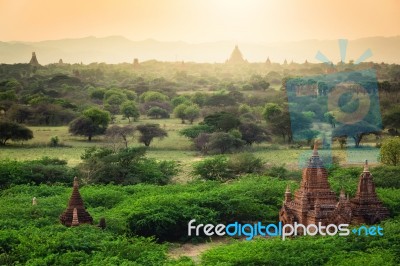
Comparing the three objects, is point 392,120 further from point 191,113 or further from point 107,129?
point 107,129

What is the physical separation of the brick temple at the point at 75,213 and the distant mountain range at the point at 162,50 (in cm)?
4649

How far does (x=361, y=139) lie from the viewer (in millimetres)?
48500

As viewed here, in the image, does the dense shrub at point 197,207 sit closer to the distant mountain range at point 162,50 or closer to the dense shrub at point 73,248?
the dense shrub at point 73,248

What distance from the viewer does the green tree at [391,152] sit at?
120 ft

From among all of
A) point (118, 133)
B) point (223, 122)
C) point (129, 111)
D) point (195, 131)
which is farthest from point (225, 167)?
point (129, 111)

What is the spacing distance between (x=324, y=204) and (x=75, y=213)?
25.9 feet

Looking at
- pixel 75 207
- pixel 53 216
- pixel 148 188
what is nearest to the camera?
pixel 75 207

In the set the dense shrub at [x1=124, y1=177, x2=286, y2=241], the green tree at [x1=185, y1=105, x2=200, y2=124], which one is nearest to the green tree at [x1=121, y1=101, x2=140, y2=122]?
the green tree at [x1=185, y1=105, x2=200, y2=124]

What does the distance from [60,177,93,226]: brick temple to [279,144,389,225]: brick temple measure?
656cm

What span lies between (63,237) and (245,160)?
18.4 metres

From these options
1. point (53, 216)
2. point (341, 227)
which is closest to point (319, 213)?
point (341, 227)

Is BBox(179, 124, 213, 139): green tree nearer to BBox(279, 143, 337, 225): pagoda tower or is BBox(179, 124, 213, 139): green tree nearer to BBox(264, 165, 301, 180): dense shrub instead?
BBox(264, 165, 301, 180): dense shrub

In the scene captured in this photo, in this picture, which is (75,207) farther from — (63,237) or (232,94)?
(232,94)

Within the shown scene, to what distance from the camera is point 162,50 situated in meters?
119
